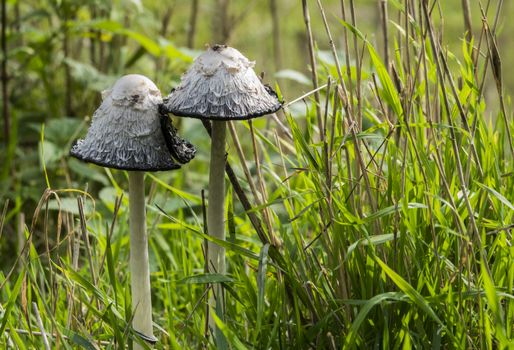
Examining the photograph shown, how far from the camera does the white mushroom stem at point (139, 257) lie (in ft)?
5.13

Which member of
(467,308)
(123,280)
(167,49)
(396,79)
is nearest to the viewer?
(467,308)

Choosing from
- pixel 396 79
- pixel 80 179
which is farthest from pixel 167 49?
pixel 396 79

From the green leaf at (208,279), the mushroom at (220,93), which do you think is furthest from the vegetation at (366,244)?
the mushroom at (220,93)

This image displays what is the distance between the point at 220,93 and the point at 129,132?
8.1 inches

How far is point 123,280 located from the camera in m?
2.18

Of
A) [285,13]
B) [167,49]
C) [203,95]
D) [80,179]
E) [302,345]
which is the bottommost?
[302,345]

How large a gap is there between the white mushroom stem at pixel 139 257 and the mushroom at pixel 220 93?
18 centimetres

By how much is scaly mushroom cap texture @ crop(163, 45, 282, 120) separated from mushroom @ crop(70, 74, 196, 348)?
→ 0.05 metres

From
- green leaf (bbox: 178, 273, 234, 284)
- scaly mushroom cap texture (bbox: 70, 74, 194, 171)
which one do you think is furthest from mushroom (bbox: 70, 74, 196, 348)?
green leaf (bbox: 178, 273, 234, 284)

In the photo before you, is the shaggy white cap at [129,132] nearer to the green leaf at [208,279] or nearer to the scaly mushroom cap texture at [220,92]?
the scaly mushroom cap texture at [220,92]

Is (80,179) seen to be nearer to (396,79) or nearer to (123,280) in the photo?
(123,280)

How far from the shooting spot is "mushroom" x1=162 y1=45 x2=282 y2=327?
1.42 metres

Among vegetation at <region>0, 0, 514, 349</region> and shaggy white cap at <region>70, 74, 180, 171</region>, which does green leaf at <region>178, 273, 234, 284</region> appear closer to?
vegetation at <region>0, 0, 514, 349</region>

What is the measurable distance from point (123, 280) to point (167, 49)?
1.39m
